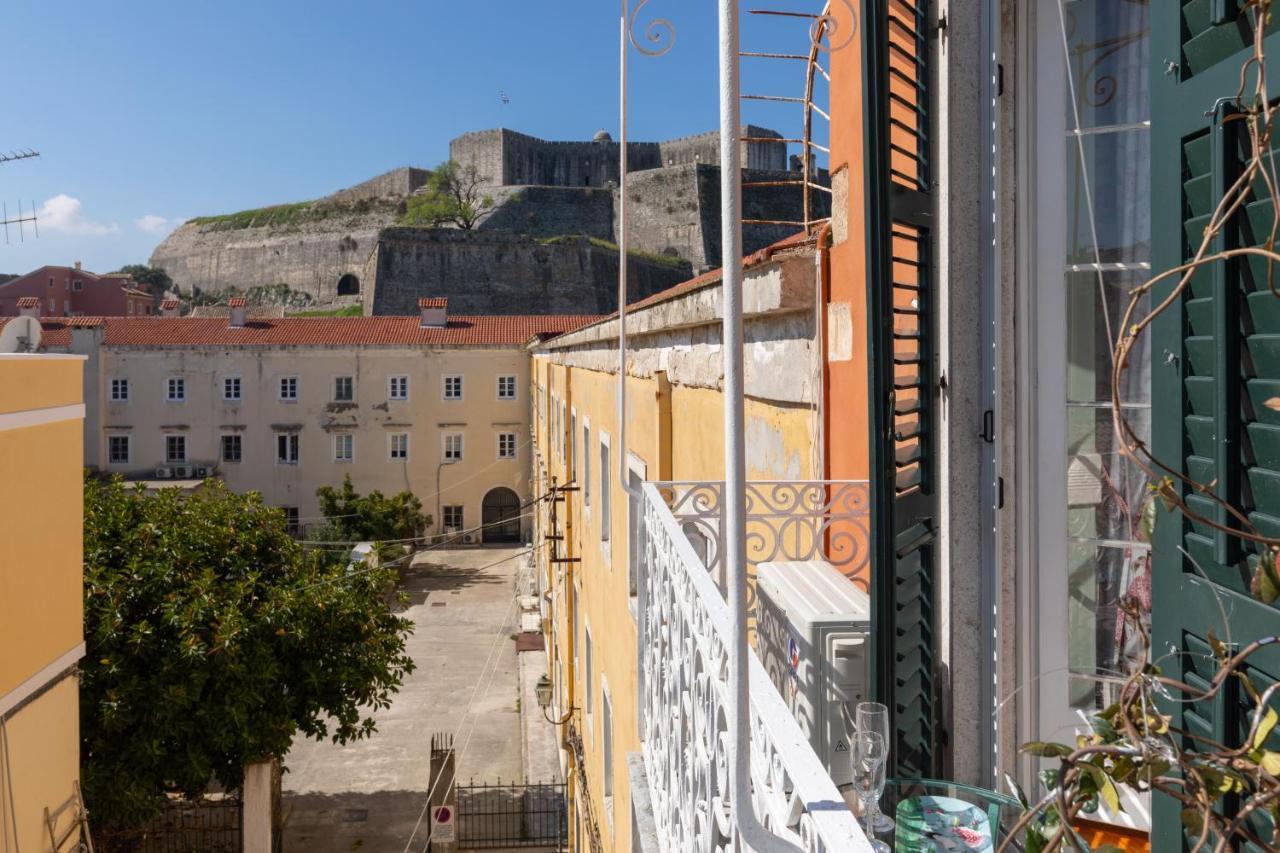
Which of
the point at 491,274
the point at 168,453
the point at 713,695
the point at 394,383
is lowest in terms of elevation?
the point at 168,453

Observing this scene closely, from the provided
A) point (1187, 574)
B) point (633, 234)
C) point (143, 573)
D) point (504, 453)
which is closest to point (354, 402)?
point (504, 453)

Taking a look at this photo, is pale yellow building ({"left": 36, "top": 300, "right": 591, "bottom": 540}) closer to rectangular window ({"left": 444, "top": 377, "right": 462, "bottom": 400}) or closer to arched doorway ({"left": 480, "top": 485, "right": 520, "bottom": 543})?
rectangular window ({"left": 444, "top": 377, "right": 462, "bottom": 400})

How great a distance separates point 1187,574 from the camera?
139cm

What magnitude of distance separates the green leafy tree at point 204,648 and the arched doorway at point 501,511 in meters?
18.6

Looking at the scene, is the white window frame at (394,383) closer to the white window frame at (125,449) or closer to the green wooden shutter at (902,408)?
the white window frame at (125,449)

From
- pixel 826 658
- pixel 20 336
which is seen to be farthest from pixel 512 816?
pixel 826 658

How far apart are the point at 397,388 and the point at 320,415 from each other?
94.3 inches

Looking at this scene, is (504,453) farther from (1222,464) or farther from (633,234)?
(1222,464)

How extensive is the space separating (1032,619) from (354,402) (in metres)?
28.8

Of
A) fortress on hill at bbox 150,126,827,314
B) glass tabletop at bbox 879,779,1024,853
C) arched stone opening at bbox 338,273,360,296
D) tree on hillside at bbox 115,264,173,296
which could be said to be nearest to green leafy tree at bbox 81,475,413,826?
glass tabletop at bbox 879,779,1024,853

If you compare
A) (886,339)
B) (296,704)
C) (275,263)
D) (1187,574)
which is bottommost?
(296,704)

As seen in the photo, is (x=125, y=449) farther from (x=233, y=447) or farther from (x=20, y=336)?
(x=20, y=336)

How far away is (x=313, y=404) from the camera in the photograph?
1153 inches

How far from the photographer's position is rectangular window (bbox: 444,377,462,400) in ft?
97.0
